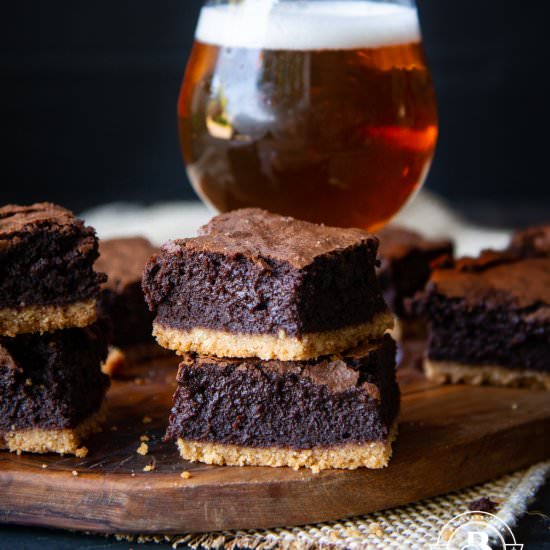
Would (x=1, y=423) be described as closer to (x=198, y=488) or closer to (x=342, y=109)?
(x=198, y=488)

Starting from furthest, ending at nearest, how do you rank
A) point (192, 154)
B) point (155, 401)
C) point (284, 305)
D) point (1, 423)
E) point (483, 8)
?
point (483, 8)
point (192, 154)
point (155, 401)
point (1, 423)
point (284, 305)

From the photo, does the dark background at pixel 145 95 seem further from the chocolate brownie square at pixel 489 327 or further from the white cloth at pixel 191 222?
the chocolate brownie square at pixel 489 327

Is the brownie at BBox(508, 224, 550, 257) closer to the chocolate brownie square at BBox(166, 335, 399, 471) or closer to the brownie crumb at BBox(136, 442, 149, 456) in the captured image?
the chocolate brownie square at BBox(166, 335, 399, 471)

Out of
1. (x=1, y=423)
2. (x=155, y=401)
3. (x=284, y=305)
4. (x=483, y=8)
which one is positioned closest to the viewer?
(x=284, y=305)

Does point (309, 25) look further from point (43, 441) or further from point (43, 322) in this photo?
point (43, 441)

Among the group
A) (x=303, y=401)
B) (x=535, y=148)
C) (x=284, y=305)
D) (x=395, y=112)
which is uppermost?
(x=395, y=112)

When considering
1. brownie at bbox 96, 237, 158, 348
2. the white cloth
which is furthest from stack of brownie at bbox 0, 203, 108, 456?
the white cloth

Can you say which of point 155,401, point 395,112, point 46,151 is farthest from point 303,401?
point 46,151
